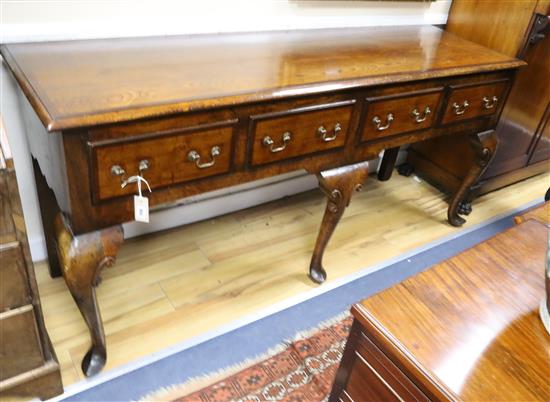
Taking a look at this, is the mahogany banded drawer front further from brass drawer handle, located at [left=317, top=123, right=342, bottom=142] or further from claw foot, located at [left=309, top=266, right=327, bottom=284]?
claw foot, located at [left=309, top=266, right=327, bottom=284]

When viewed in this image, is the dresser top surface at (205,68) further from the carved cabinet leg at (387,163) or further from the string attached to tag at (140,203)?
the carved cabinet leg at (387,163)

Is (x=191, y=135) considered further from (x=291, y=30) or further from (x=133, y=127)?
(x=291, y=30)

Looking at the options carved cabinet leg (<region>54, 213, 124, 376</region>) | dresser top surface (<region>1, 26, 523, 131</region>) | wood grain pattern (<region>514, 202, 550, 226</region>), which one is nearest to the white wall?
dresser top surface (<region>1, 26, 523, 131</region>)

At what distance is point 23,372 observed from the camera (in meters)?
1.10

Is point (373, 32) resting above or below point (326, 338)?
above

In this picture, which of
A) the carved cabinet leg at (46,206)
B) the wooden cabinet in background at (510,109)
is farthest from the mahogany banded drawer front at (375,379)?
the wooden cabinet in background at (510,109)

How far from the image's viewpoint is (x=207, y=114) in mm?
1019

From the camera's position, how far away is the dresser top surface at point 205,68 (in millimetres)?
935

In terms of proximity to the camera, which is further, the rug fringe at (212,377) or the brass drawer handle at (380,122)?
the brass drawer handle at (380,122)

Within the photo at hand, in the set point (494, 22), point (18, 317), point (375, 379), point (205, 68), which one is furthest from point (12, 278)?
point (494, 22)

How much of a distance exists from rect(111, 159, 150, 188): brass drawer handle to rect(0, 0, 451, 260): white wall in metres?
0.51

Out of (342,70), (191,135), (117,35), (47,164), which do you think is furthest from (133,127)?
(342,70)

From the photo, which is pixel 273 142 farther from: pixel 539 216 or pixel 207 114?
pixel 539 216

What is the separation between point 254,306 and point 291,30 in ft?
3.15
